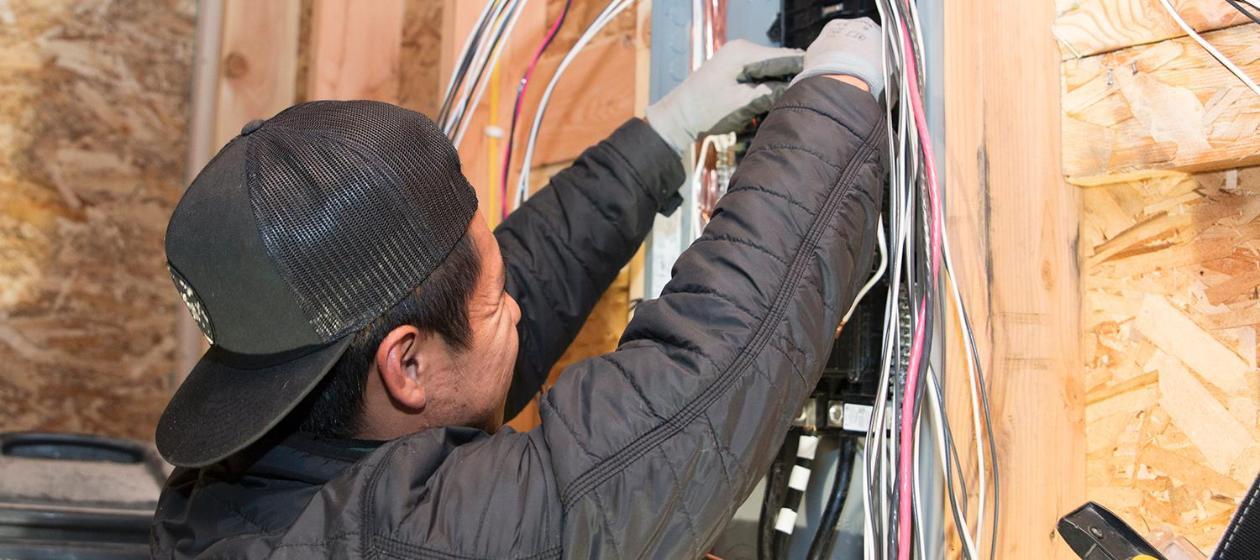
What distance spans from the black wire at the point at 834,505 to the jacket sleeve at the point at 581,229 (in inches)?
13.5

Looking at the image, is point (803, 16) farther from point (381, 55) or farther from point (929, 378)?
point (381, 55)

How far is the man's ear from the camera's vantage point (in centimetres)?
82

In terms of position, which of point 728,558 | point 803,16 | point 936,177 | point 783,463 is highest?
point 803,16

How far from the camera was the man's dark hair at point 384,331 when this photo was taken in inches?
32.1

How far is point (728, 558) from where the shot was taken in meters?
1.09

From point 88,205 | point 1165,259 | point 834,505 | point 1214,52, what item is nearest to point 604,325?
point 834,505

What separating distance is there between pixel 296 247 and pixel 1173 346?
79 cm

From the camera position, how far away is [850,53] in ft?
2.86

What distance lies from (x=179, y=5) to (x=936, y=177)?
6.17 feet

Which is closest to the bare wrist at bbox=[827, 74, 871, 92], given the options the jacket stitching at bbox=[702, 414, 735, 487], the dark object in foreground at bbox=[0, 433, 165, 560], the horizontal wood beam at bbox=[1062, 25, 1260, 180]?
the horizontal wood beam at bbox=[1062, 25, 1260, 180]

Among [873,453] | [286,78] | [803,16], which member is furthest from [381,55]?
[873,453]

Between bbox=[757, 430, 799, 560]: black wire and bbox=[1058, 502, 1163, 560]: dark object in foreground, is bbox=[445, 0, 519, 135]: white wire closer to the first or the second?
bbox=[757, 430, 799, 560]: black wire

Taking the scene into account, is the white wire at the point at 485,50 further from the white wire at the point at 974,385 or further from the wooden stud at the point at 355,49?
the wooden stud at the point at 355,49

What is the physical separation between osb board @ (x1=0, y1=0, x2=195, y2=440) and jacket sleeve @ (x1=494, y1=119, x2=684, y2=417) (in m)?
1.29
